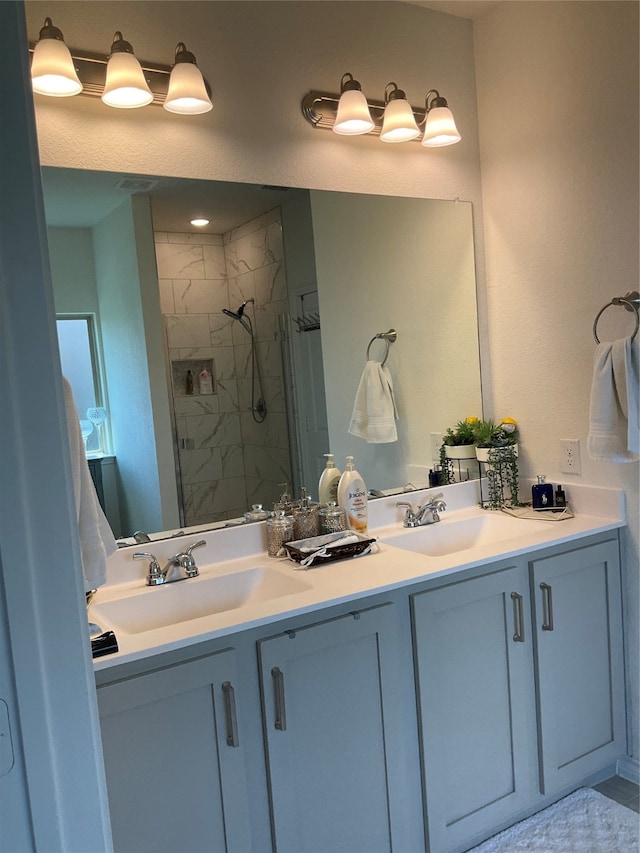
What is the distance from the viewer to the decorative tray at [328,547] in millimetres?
2025

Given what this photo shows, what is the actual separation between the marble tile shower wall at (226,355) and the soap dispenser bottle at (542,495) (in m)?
0.92

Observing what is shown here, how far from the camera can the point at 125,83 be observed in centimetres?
186

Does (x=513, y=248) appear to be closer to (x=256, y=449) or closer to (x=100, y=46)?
(x=256, y=449)

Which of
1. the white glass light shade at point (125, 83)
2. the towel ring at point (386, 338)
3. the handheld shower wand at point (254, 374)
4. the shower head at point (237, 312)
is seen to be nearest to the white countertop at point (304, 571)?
the handheld shower wand at point (254, 374)

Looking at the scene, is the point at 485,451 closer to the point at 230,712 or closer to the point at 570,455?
the point at 570,455

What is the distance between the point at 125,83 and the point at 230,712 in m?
1.63

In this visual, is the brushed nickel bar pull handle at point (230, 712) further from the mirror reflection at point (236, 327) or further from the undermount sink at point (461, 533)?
the undermount sink at point (461, 533)

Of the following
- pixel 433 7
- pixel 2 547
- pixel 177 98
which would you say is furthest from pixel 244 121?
pixel 2 547

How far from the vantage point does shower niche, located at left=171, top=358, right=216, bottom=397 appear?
2.09 m

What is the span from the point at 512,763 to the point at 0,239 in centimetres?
207

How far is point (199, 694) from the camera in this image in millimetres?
1556

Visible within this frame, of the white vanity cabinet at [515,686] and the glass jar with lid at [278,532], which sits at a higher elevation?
the glass jar with lid at [278,532]

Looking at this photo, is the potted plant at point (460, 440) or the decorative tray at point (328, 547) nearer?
the decorative tray at point (328, 547)

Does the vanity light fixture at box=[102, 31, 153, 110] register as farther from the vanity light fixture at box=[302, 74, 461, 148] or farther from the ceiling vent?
the vanity light fixture at box=[302, 74, 461, 148]
